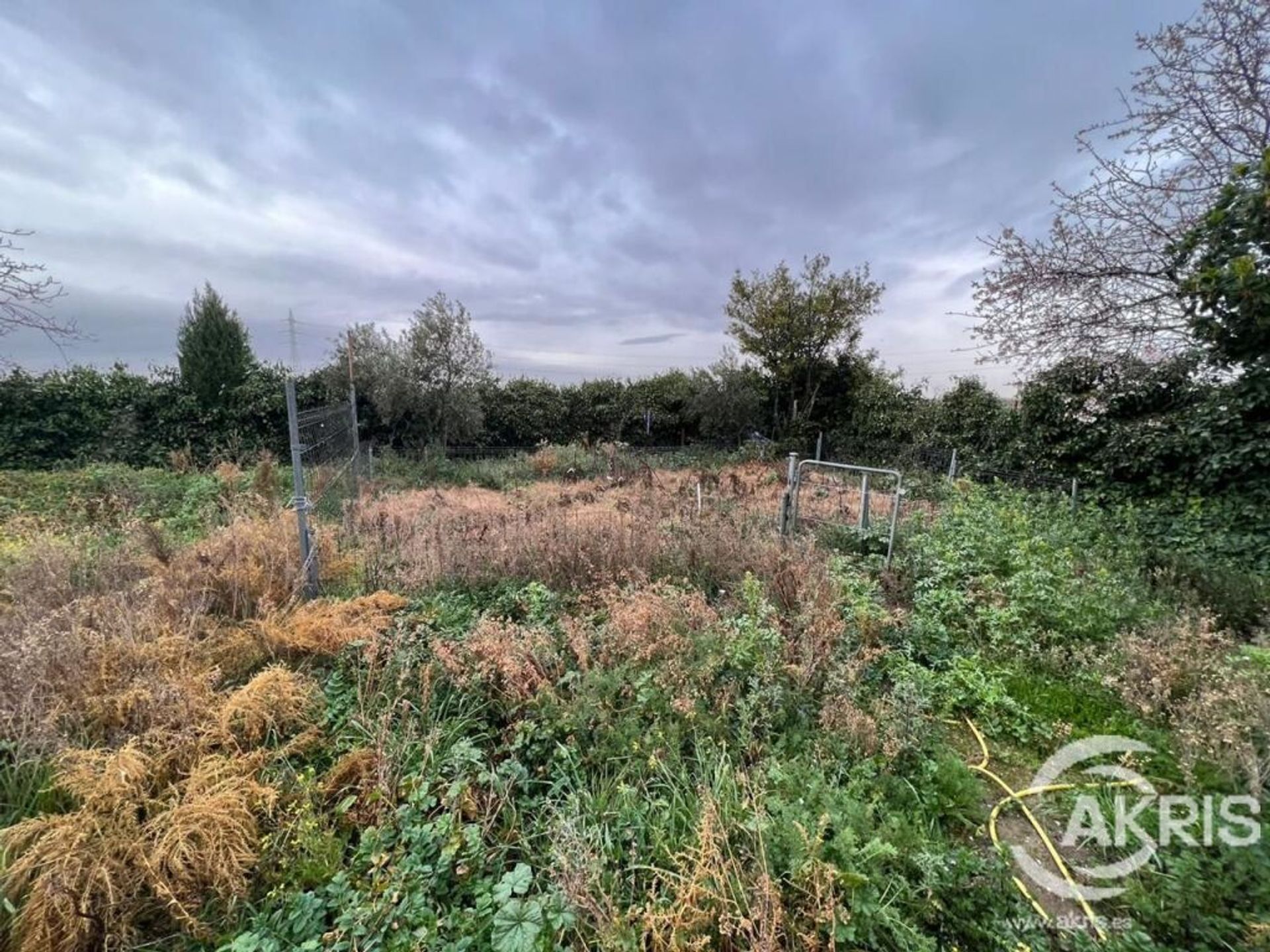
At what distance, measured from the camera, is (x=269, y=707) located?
7.37ft

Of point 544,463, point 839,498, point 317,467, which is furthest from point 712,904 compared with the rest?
point 544,463

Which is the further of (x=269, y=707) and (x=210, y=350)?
(x=210, y=350)

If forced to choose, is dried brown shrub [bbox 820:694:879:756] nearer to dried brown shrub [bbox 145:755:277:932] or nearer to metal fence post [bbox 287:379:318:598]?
dried brown shrub [bbox 145:755:277:932]

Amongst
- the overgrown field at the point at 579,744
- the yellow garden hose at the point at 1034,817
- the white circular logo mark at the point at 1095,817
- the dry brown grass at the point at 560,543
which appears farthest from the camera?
the dry brown grass at the point at 560,543

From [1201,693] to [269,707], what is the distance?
452cm

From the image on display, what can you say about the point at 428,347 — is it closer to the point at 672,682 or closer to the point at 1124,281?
the point at 672,682

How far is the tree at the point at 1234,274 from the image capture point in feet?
15.5

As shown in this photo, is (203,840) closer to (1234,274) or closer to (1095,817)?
(1095,817)

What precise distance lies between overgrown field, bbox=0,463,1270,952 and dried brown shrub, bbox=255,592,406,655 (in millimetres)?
22

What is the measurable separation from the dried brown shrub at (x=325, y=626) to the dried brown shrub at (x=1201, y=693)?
12.8 ft

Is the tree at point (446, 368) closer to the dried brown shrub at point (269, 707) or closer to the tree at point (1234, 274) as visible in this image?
the dried brown shrub at point (269, 707)

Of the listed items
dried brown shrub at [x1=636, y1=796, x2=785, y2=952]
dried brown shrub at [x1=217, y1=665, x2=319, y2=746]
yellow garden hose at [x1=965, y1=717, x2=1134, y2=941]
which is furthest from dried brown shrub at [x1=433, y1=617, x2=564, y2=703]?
yellow garden hose at [x1=965, y1=717, x2=1134, y2=941]

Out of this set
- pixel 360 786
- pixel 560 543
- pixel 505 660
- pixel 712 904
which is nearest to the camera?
pixel 712 904

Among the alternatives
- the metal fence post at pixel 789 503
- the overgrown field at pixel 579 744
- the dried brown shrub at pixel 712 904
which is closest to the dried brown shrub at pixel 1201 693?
the overgrown field at pixel 579 744
